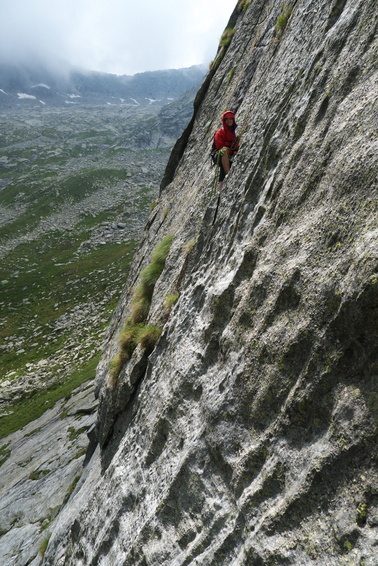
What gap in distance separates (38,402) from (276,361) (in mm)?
34016

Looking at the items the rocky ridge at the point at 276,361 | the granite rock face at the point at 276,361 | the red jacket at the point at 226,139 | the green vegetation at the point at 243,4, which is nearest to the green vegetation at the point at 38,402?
the granite rock face at the point at 276,361

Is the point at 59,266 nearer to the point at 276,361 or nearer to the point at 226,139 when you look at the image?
→ the point at 226,139

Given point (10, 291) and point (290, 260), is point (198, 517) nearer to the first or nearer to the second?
point (290, 260)

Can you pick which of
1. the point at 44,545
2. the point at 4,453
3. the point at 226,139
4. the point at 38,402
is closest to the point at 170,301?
the point at 226,139

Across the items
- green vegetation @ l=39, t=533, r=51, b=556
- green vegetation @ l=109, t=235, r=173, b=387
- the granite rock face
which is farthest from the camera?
green vegetation @ l=39, t=533, r=51, b=556

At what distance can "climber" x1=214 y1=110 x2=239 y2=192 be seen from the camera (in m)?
10.1

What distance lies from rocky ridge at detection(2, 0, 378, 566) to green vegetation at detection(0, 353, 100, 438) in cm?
2211

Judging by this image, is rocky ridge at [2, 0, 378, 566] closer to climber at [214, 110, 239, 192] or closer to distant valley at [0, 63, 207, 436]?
climber at [214, 110, 239, 192]

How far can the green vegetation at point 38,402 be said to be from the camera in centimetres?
2956

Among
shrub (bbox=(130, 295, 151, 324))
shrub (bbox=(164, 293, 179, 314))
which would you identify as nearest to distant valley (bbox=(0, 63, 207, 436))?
shrub (bbox=(130, 295, 151, 324))

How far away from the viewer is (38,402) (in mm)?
32500

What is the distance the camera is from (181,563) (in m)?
6.11

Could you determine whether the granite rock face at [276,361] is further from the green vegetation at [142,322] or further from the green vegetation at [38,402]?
the green vegetation at [38,402]

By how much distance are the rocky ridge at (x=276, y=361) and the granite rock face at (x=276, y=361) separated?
0.03m
